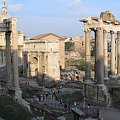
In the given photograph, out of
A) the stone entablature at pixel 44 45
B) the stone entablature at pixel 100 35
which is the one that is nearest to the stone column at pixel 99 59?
the stone entablature at pixel 100 35

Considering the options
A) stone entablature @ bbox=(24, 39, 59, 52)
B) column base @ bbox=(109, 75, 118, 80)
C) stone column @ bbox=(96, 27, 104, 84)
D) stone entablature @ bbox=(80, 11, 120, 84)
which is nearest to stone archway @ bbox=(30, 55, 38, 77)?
stone entablature @ bbox=(24, 39, 59, 52)

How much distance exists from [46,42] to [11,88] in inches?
1118

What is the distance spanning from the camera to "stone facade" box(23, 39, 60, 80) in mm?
57875

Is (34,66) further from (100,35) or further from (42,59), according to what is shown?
(100,35)

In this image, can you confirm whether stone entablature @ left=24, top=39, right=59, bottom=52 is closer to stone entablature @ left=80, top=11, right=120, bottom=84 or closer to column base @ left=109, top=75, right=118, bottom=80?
stone entablature @ left=80, top=11, right=120, bottom=84

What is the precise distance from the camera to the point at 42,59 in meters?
59.0

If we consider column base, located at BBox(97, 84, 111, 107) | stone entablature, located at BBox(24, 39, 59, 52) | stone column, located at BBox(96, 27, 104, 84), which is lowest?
column base, located at BBox(97, 84, 111, 107)

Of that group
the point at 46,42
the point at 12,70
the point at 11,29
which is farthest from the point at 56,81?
the point at 11,29

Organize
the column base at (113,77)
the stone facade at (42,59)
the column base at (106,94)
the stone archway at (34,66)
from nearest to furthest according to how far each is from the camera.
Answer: the column base at (106,94) → the column base at (113,77) → the stone facade at (42,59) → the stone archway at (34,66)

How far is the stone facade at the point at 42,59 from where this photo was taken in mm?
57875

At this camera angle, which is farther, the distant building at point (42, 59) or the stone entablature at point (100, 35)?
the distant building at point (42, 59)

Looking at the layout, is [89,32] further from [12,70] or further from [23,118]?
[23,118]

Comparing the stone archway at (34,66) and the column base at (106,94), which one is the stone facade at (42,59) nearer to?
the stone archway at (34,66)

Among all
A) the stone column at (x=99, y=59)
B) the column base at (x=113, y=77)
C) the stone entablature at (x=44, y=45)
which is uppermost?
the stone entablature at (x=44, y=45)
